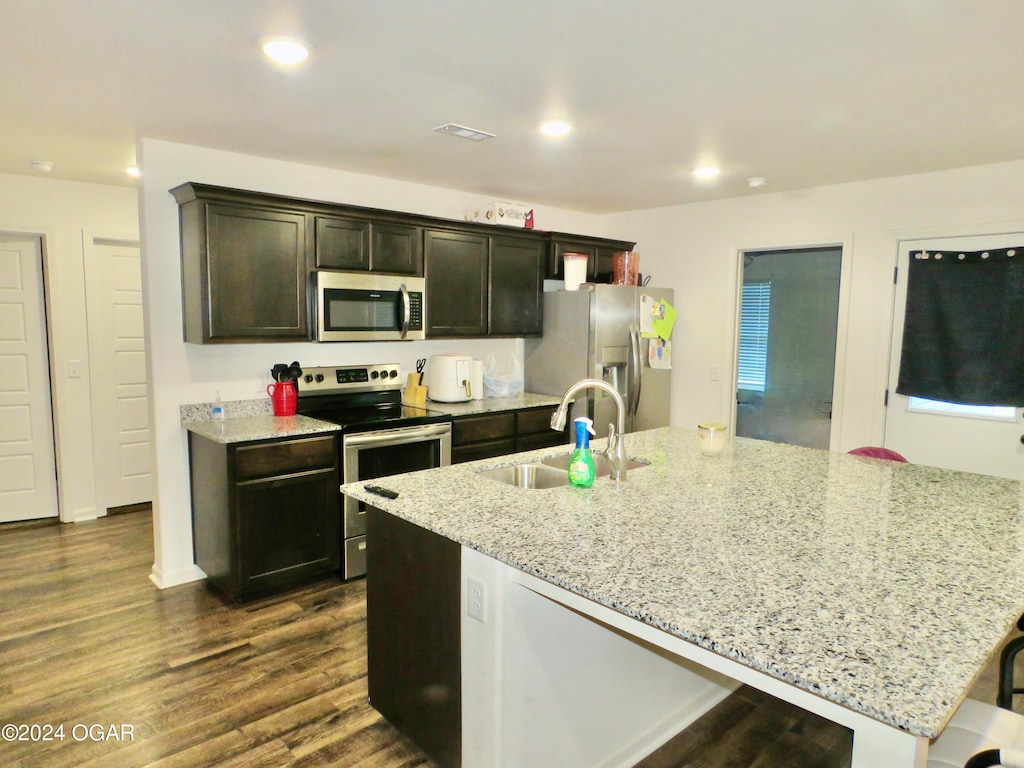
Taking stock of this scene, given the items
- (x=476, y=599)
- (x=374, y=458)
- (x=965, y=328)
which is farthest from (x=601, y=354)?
(x=476, y=599)

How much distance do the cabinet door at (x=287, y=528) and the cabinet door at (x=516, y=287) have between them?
5.51 ft

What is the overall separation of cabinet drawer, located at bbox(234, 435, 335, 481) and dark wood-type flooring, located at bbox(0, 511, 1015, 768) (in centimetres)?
69

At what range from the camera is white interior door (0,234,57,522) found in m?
4.40

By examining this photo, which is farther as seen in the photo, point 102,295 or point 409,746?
point 102,295

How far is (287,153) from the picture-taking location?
11.6 feet

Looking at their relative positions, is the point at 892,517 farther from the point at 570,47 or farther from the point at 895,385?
the point at 895,385

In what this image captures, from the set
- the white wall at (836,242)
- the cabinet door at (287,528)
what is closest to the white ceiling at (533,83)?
the white wall at (836,242)

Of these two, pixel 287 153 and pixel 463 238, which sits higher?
pixel 287 153

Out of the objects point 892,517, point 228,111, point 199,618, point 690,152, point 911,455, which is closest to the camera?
point 892,517

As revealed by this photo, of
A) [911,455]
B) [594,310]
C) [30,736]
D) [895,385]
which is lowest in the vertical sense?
[30,736]

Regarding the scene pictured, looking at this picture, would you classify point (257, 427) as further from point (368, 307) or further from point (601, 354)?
point (601, 354)

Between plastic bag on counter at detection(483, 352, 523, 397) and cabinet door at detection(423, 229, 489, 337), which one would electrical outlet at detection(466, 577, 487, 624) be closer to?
cabinet door at detection(423, 229, 489, 337)

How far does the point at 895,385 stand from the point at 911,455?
1.45 feet

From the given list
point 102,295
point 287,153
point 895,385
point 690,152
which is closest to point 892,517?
point 690,152
